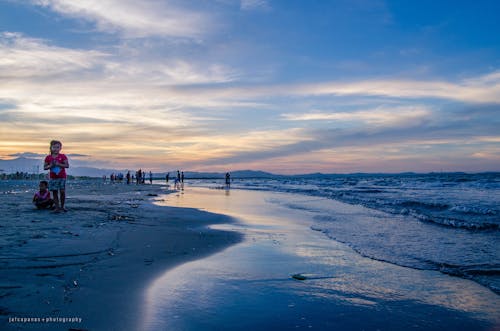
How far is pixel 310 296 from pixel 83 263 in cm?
335

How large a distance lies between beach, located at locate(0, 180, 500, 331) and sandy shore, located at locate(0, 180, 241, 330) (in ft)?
0.05

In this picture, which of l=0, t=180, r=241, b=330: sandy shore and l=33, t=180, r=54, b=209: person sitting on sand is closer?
l=0, t=180, r=241, b=330: sandy shore

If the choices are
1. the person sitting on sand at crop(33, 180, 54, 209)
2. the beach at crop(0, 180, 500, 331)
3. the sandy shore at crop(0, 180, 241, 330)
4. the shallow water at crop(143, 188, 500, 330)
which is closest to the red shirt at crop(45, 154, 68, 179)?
the person sitting on sand at crop(33, 180, 54, 209)

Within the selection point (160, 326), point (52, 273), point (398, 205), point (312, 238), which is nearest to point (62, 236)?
point (52, 273)

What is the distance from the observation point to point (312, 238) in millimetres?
9000

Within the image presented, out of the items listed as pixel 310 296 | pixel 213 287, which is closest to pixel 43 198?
pixel 213 287

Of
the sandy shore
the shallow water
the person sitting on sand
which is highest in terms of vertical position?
the person sitting on sand

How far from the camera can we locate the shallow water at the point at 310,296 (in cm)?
362

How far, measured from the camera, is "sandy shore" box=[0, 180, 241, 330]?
339 centimetres

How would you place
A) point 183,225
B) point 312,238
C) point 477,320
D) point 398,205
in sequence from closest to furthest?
1. point 477,320
2. point 312,238
3. point 183,225
4. point 398,205

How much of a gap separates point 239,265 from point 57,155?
7819mm

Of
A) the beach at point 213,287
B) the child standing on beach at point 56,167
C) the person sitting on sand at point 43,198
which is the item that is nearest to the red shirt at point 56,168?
the child standing on beach at point 56,167

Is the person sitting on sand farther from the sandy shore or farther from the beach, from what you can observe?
the beach

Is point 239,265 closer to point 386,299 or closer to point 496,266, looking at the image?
point 386,299
